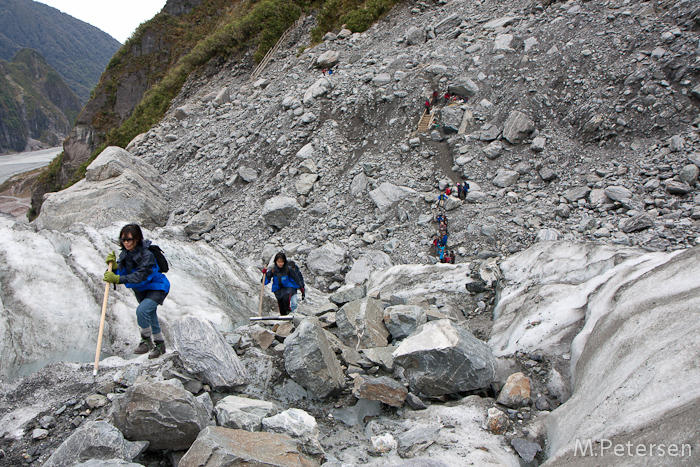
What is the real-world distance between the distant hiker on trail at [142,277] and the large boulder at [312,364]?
180 cm

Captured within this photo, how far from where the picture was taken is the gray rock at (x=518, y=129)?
524 inches

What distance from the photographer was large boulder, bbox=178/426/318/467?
306 centimetres

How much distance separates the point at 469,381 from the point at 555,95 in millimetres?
12724

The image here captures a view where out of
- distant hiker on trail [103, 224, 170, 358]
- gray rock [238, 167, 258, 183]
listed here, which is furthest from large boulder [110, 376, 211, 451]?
gray rock [238, 167, 258, 183]

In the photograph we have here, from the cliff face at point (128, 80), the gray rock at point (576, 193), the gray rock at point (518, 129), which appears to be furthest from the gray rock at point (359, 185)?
the cliff face at point (128, 80)

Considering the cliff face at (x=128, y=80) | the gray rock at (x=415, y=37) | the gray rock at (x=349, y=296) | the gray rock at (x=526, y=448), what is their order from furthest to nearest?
the cliff face at (x=128, y=80) → the gray rock at (x=415, y=37) → the gray rock at (x=349, y=296) → the gray rock at (x=526, y=448)

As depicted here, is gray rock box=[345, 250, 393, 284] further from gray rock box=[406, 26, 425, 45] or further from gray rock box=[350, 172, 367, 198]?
gray rock box=[406, 26, 425, 45]

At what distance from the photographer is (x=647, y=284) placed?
4.44m

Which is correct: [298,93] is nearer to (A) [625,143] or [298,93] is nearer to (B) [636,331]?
(A) [625,143]

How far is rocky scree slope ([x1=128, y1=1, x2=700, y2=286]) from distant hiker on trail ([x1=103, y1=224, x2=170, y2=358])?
23.6 feet

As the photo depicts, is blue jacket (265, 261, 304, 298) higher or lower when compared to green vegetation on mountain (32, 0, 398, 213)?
lower

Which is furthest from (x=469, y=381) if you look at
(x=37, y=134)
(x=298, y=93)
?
(x=37, y=134)

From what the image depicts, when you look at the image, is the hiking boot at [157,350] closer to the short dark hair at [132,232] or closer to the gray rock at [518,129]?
the short dark hair at [132,232]

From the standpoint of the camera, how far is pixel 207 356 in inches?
185
